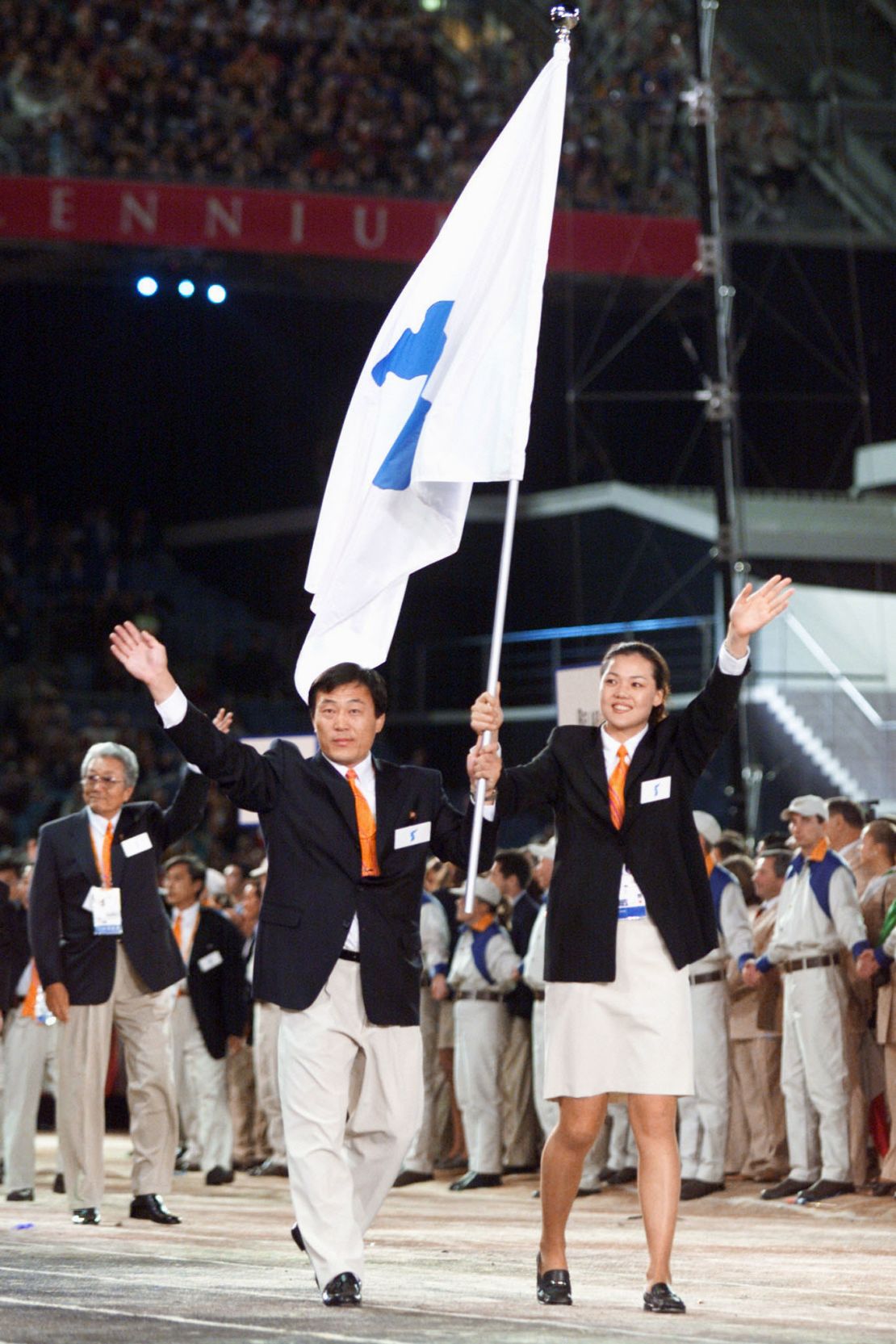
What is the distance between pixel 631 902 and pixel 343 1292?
1.26 metres

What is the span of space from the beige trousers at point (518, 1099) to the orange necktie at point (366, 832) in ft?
21.5

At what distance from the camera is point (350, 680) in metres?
5.70

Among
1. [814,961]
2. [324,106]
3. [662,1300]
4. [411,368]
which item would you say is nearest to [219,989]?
[814,961]

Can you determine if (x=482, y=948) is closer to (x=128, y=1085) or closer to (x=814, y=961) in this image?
(x=814, y=961)

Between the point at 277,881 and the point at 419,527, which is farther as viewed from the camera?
the point at 419,527

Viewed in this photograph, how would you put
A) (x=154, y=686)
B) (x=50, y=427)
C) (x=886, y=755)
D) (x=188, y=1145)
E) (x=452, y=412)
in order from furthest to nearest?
1. (x=50, y=427)
2. (x=886, y=755)
3. (x=188, y=1145)
4. (x=452, y=412)
5. (x=154, y=686)

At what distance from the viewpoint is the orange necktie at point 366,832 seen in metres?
5.55

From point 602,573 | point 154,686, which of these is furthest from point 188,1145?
point 602,573

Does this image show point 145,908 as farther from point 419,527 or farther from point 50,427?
point 50,427

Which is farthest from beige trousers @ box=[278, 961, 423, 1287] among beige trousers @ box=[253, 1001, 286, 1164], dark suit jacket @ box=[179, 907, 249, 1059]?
beige trousers @ box=[253, 1001, 286, 1164]

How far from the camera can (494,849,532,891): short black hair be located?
12023mm

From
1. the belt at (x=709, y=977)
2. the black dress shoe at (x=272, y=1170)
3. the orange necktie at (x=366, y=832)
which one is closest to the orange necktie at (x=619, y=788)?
the orange necktie at (x=366, y=832)

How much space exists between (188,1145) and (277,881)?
8.17m

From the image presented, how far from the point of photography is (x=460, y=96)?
83.4 ft
